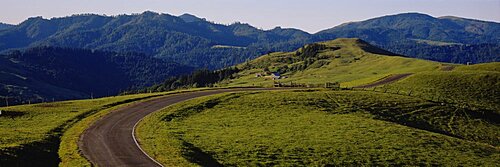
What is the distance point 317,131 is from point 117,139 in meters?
22.0

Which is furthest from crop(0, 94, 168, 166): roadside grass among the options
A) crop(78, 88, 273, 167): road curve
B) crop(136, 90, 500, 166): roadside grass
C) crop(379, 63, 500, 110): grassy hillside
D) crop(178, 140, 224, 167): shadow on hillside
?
crop(379, 63, 500, 110): grassy hillside

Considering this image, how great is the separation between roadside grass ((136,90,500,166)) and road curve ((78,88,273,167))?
4.85 ft

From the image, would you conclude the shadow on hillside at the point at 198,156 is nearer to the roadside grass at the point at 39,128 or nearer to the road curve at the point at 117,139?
the road curve at the point at 117,139

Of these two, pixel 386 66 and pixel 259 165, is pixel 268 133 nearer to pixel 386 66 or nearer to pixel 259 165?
pixel 259 165


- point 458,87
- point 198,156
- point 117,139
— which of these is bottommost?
point 198,156

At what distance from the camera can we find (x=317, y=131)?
174ft

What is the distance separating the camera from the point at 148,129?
171 feet

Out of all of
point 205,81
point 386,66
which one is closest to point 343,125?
point 386,66

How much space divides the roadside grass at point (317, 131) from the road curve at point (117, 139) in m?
1.48

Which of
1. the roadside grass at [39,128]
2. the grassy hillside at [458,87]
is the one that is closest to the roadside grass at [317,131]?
the grassy hillside at [458,87]

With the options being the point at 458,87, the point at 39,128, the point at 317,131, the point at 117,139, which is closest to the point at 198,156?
the point at 117,139

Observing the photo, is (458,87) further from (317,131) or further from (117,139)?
(117,139)

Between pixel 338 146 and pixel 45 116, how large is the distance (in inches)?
1465

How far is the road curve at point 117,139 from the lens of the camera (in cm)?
3856
